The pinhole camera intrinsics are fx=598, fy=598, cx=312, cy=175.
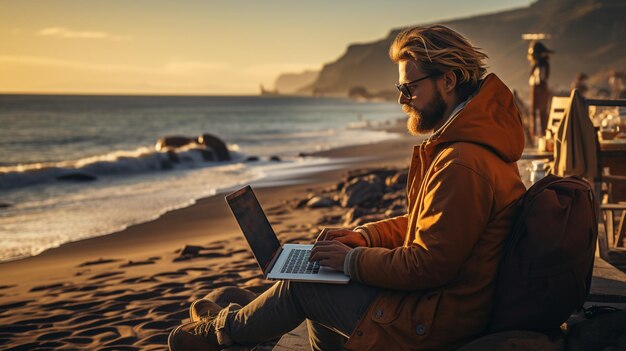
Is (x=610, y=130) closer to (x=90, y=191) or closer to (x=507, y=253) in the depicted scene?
(x=507, y=253)

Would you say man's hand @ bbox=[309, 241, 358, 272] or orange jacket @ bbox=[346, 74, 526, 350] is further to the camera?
man's hand @ bbox=[309, 241, 358, 272]

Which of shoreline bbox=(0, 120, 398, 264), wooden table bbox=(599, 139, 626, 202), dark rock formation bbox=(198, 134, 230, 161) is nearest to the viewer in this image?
wooden table bbox=(599, 139, 626, 202)

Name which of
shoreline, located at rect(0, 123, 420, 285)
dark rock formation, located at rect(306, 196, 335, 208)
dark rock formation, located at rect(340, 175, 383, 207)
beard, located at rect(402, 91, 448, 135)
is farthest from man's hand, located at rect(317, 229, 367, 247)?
→ dark rock formation, located at rect(306, 196, 335, 208)

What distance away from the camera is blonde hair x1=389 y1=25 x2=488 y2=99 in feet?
8.16

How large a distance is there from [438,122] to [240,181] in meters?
12.9

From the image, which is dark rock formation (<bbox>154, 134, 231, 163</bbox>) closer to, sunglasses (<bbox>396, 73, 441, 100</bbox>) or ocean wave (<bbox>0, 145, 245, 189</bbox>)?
ocean wave (<bbox>0, 145, 245, 189</bbox>)

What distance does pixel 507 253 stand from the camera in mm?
2453

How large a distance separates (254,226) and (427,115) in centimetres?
112

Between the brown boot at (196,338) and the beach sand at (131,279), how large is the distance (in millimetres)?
1251

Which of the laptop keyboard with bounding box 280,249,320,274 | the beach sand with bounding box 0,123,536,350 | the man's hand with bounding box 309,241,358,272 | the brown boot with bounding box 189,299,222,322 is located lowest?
the beach sand with bounding box 0,123,536,350

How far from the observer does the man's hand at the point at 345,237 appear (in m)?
2.98

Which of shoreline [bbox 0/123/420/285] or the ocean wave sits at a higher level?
shoreline [bbox 0/123/420/285]

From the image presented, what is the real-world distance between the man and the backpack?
0.07 meters

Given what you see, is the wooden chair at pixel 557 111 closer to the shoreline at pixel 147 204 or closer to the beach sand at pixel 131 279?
the beach sand at pixel 131 279
